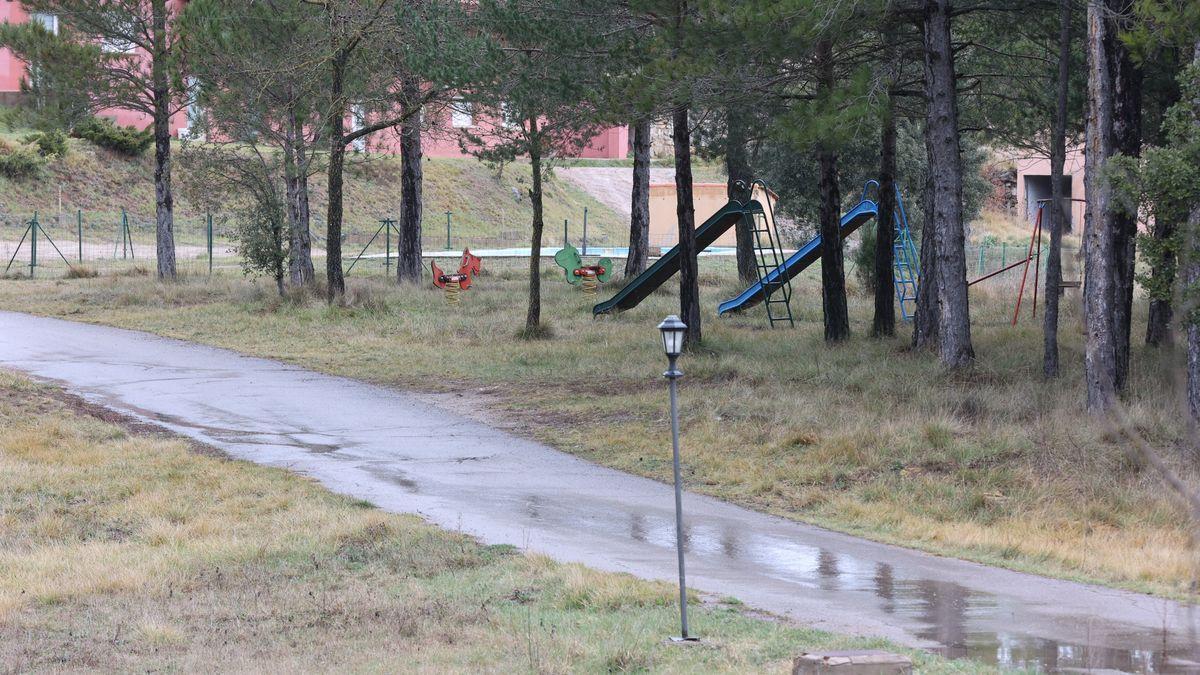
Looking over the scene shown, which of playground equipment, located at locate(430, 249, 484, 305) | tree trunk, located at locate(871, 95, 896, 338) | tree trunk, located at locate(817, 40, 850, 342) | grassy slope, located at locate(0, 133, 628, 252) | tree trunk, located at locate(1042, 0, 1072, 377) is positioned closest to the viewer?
tree trunk, located at locate(1042, 0, 1072, 377)

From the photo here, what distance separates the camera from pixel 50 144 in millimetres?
56688

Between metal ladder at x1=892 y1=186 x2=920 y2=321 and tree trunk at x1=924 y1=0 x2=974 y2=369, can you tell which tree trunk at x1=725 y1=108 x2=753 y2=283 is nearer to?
metal ladder at x1=892 y1=186 x2=920 y2=321

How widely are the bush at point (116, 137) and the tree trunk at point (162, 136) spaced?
26.4 m

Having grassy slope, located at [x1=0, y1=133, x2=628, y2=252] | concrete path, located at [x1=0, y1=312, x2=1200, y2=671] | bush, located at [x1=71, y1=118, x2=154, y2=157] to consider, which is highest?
bush, located at [x1=71, y1=118, x2=154, y2=157]

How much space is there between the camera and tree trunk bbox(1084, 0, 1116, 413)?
1338 cm

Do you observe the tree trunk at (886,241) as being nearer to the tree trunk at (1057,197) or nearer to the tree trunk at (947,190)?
the tree trunk at (947,190)

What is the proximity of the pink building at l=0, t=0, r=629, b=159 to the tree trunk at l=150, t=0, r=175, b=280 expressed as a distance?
2.66 meters

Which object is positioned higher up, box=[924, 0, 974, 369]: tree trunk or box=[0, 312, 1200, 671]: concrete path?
box=[924, 0, 974, 369]: tree trunk

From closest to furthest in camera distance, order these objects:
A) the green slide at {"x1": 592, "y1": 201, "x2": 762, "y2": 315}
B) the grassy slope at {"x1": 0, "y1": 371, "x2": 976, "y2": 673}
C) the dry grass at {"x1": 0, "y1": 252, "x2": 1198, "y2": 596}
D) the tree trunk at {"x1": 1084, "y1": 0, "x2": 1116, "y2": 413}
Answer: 1. the grassy slope at {"x1": 0, "y1": 371, "x2": 976, "y2": 673}
2. the dry grass at {"x1": 0, "y1": 252, "x2": 1198, "y2": 596}
3. the tree trunk at {"x1": 1084, "y1": 0, "x2": 1116, "y2": 413}
4. the green slide at {"x1": 592, "y1": 201, "x2": 762, "y2": 315}

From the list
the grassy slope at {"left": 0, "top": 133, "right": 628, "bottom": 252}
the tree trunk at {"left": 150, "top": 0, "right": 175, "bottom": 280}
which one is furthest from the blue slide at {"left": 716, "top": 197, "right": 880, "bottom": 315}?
the grassy slope at {"left": 0, "top": 133, "right": 628, "bottom": 252}

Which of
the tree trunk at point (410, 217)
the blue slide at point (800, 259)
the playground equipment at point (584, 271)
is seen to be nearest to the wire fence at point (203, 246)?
the tree trunk at point (410, 217)

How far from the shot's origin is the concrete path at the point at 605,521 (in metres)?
7.42

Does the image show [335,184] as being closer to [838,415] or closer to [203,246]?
[838,415]

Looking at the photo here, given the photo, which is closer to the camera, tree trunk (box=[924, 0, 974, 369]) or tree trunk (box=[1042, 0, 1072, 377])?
tree trunk (box=[1042, 0, 1072, 377])
